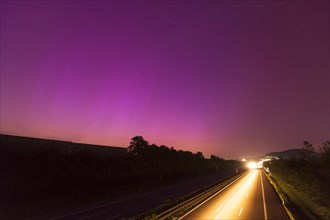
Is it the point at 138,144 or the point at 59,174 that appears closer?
the point at 59,174

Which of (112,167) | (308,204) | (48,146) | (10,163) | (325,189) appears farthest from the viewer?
(112,167)

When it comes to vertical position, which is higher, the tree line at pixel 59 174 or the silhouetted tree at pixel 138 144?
the silhouetted tree at pixel 138 144

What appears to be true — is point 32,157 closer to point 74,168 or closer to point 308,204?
point 74,168

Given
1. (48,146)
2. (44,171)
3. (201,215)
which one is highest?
(48,146)

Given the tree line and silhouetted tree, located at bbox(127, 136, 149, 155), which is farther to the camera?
silhouetted tree, located at bbox(127, 136, 149, 155)

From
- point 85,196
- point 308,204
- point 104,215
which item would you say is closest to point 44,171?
point 85,196

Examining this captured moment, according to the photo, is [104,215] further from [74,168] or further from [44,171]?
[74,168]

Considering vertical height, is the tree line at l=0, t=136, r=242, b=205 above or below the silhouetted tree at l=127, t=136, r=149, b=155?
below

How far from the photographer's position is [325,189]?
5941cm

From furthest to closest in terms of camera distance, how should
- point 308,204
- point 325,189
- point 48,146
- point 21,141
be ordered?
point 325,189 < point 48,146 < point 21,141 < point 308,204

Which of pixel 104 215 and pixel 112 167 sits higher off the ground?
pixel 112 167

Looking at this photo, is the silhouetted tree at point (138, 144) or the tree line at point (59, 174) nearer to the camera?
the tree line at point (59, 174)

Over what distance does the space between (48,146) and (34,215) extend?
71.1 feet

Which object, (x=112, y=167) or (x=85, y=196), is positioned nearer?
(x=85, y=196)
